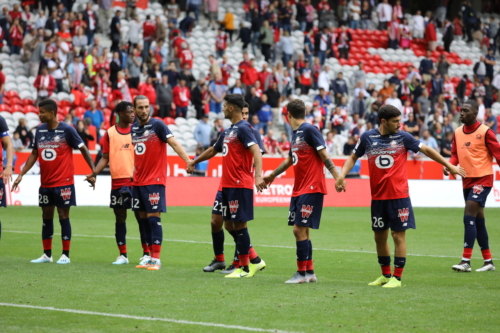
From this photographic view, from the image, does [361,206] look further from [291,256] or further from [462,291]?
[462,291]

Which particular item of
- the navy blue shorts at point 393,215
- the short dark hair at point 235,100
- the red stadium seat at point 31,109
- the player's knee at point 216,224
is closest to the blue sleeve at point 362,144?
the navy blue shorts at point 393,215

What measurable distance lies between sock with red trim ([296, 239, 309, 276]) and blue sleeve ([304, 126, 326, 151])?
115 cm

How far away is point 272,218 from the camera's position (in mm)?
20641

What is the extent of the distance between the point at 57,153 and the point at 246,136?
10.8 ft

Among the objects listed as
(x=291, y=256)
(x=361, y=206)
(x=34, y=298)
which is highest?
(x=34, y=298)

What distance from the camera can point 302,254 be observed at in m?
9.67

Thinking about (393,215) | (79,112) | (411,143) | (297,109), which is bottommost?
(79,112)

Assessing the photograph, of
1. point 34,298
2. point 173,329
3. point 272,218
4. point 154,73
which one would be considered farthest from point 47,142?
point 154,73

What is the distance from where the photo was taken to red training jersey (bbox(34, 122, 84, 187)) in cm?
1195

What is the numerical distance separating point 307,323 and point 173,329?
3.93 feet

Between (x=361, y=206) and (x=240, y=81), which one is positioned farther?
(x=240, y=81)

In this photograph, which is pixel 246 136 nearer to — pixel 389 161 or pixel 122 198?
pixel 389 161

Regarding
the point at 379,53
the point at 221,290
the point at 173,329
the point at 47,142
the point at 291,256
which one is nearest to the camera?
the point at 173,329

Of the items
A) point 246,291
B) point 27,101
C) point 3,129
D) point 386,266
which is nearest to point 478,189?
point 386,266
